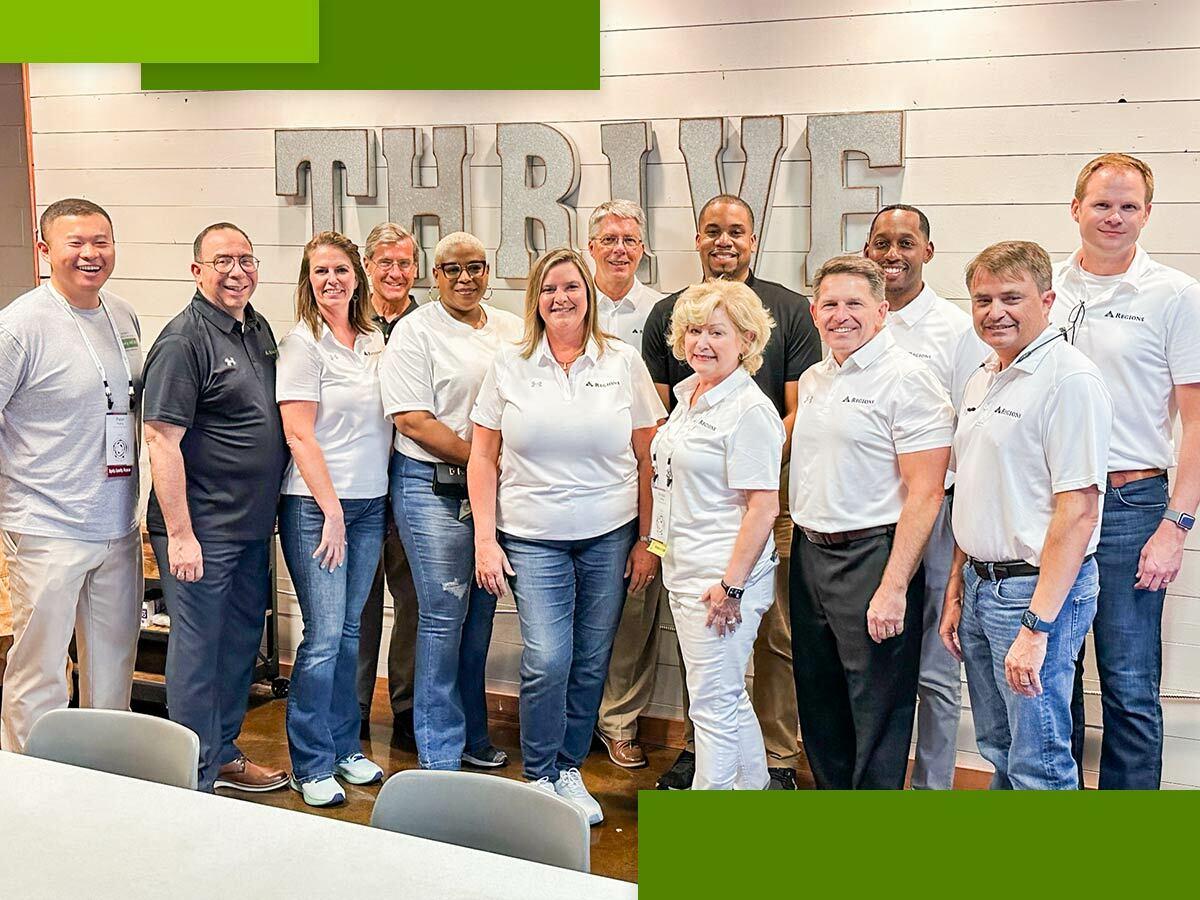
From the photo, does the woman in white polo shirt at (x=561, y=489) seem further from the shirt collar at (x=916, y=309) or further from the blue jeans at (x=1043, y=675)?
the blue jeans at (x=1043, y=675)

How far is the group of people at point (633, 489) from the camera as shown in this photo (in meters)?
2.62

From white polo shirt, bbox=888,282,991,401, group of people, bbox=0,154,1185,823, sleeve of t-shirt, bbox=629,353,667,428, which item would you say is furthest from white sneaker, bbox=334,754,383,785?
white polo shirt, bbox=888,282,991,401

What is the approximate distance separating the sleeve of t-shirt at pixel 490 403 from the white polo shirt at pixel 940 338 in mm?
1027

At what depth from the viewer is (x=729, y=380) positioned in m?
2.87

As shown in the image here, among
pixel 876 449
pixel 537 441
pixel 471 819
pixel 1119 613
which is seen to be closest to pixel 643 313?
pixel 537 441

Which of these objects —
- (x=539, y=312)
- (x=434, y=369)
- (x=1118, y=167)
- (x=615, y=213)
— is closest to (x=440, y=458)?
(x=434, y=369)

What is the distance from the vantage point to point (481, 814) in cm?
182

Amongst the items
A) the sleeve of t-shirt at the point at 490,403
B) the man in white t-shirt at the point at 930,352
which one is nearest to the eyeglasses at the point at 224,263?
the sleeve of t-shirt at the point at 490,403

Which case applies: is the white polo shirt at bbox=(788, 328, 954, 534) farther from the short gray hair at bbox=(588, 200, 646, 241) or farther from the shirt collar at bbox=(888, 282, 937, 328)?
the short gray hair at bbox=(588, 200, 646, 241)

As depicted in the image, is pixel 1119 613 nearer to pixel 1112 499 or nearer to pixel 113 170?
pixel 1112 499

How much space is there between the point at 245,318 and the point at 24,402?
588 millimetres

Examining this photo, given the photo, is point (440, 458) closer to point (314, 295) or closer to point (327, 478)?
point (327, 478)

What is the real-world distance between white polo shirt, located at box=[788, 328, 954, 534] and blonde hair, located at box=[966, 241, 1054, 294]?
37 centimetres

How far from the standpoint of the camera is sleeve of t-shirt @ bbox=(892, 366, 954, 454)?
2.71 m
